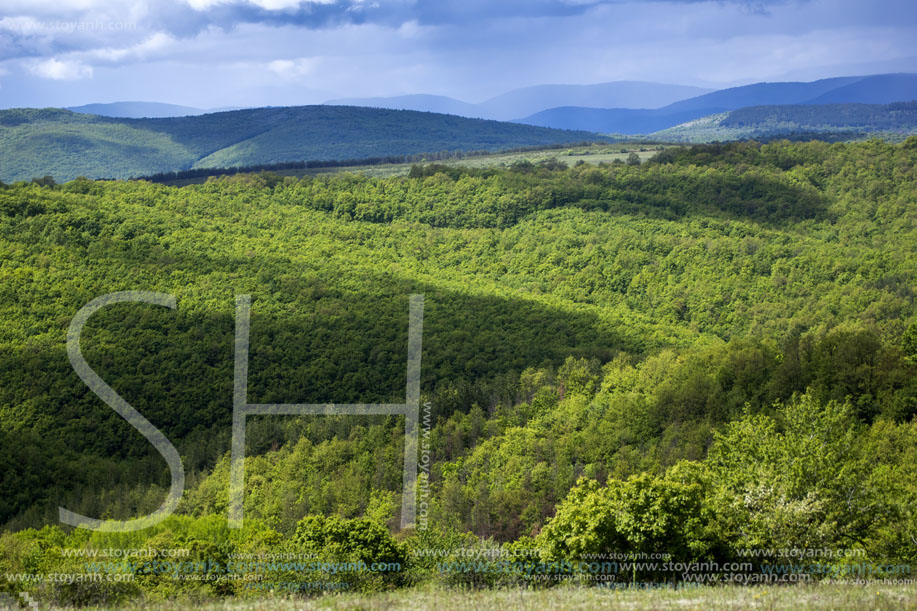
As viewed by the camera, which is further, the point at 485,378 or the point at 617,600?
the point at 485,378

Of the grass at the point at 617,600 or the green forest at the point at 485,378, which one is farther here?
the green forest at the point at 485,378

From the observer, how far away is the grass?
72.0 feet

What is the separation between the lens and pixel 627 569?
3041cm

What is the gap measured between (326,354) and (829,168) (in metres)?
136

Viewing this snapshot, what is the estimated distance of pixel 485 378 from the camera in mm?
97688

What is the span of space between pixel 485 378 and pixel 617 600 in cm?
7351

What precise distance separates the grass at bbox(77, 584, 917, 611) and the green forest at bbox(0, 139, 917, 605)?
3742 millimetres

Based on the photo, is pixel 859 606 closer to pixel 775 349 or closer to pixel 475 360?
pixel 775 349

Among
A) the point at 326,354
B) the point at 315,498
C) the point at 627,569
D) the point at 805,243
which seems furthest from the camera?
the point at 805,243

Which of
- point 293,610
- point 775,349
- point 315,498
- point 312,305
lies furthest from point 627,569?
point 312,305

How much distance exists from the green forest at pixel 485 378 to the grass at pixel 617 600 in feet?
12.3

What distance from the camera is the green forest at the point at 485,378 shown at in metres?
32.1

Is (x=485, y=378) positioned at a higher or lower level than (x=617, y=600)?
lower

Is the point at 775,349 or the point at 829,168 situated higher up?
the point at 829,168
